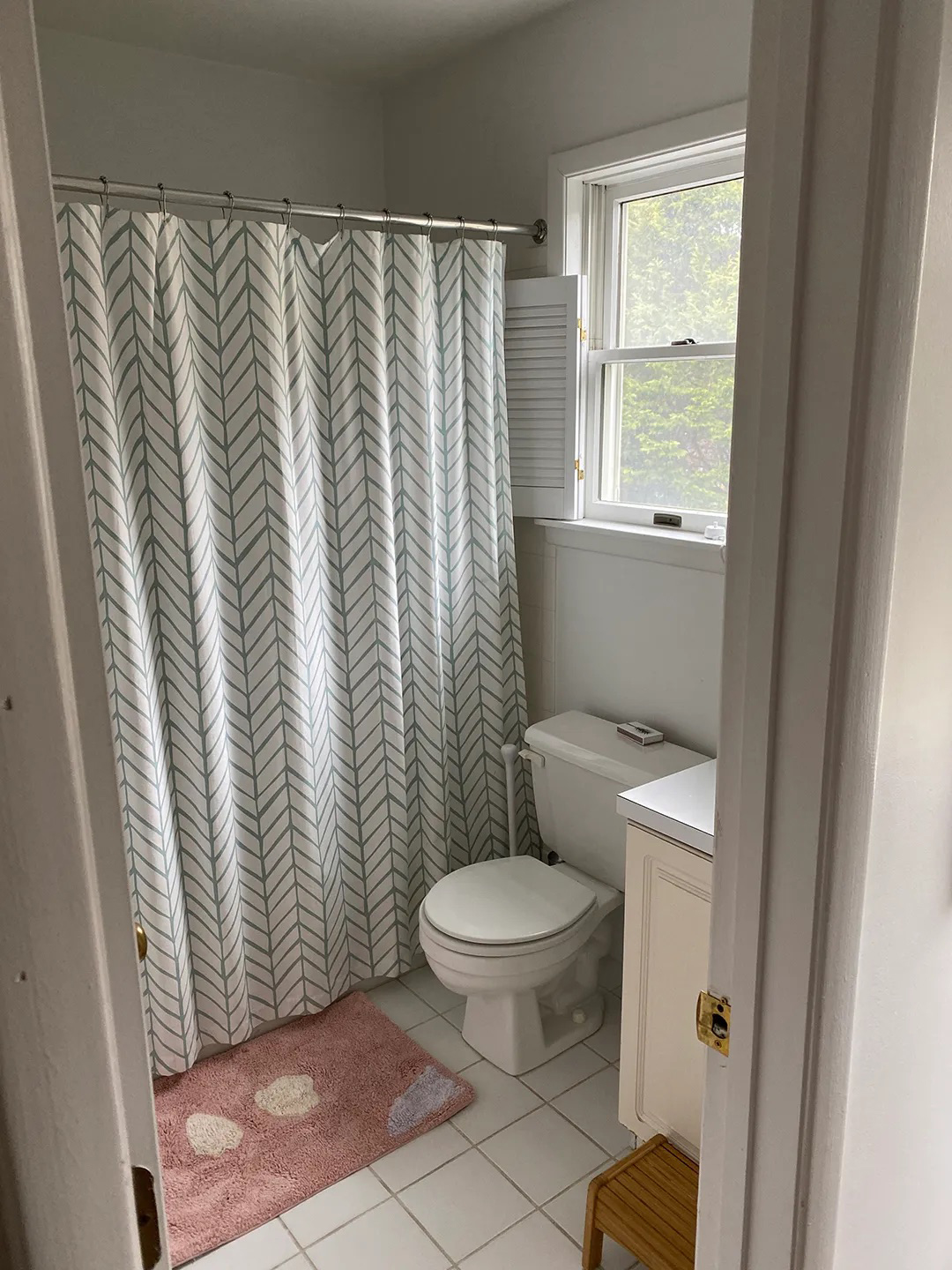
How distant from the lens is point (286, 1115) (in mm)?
2199

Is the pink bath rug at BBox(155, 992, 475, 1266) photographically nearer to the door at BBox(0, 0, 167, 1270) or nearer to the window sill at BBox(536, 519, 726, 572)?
the window sill at BBox(536, 519, 726, 572)

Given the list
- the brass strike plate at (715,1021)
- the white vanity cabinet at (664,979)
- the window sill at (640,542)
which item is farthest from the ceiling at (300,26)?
the brass strike plate at (715,1021)

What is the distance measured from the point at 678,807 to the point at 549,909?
60 cm

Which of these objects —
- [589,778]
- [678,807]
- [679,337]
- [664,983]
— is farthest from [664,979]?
[679,337]

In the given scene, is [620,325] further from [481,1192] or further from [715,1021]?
[481,1192]

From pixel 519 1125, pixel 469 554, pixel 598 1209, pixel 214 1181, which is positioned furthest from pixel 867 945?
pixel 469 554

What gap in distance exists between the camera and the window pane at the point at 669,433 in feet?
7.42

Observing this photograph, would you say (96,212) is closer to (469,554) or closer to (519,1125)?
(469,554)

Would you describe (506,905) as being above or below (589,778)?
below

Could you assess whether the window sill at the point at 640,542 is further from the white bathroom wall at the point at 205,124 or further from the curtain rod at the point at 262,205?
the white bathroom wall at the point at 205,124

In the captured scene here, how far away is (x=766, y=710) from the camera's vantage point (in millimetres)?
908

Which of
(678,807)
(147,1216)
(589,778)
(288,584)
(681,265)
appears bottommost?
(589,778)

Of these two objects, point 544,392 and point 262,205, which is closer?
point 262,205

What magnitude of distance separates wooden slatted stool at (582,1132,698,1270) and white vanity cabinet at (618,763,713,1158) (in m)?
0.06
